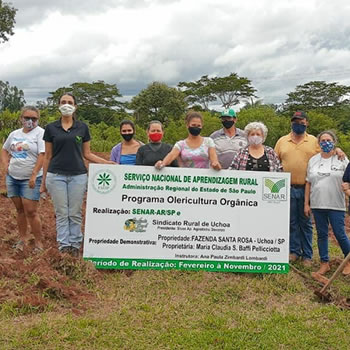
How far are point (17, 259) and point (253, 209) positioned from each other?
2731 millimetres

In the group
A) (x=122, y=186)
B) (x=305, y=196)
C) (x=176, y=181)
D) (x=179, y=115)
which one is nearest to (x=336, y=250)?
(x=305, y=196)

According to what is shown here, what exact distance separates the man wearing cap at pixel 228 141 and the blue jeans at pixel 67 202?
1.62 meters

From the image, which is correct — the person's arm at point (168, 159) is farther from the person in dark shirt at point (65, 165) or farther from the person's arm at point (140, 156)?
the person in dark shirt at point (65, 165)

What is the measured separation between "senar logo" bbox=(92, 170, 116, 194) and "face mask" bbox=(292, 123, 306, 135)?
223 cm

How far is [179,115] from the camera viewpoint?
117 feet

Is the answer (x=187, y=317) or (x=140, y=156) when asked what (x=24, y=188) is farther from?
(x=187, y=317)

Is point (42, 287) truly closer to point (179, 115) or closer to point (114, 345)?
point (114, 345)

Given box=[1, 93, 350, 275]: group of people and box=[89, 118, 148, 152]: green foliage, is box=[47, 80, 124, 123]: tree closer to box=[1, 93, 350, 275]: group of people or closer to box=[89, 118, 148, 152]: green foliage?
box=[89, 118, 148, 152]: green foliage

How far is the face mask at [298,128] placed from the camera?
5.39 m

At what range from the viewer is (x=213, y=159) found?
16.6 ft

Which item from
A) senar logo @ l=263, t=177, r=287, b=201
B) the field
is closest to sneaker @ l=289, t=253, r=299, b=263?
the field

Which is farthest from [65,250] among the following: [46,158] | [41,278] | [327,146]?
[327,146]

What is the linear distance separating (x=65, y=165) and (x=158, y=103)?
30874 millimetres

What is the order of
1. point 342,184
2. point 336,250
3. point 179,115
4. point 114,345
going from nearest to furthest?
point 114,345, point 342,184, point 336,250, point 179,115
